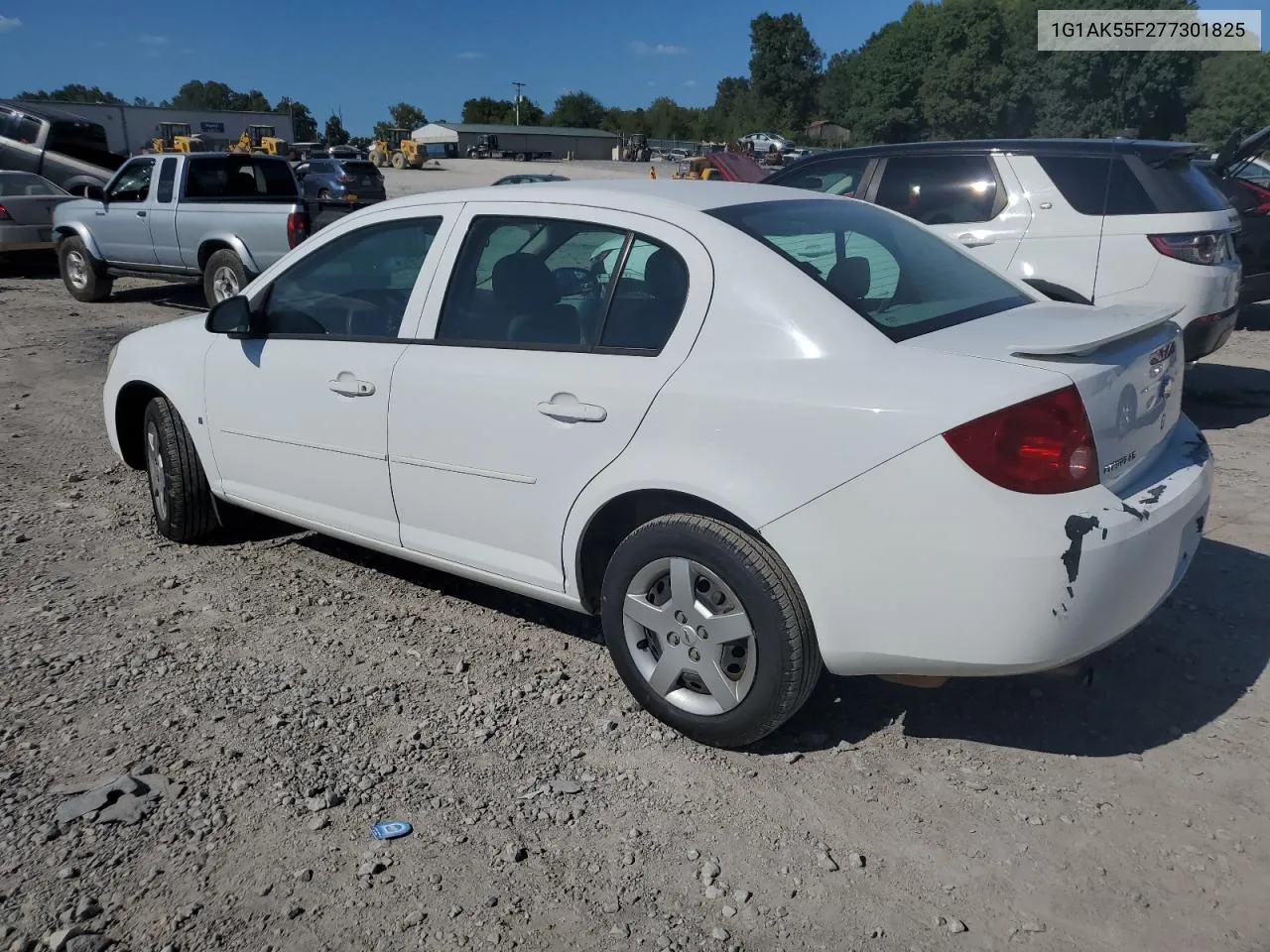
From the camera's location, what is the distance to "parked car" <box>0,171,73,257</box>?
1505 cm

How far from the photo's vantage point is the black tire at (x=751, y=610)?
298 cm

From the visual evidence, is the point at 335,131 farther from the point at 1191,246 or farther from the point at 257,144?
the point at 1191,246

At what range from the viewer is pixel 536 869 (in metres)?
2.78

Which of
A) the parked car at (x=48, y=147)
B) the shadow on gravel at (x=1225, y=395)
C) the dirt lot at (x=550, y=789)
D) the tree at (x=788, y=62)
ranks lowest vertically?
the shadow on gravel at (x=1225, y=395)

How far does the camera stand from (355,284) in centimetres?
432

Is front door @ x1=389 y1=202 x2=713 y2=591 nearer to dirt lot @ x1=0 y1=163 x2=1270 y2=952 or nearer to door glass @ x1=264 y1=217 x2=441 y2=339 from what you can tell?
door glass @ x1=264 y1=217 x2=441 y2=339

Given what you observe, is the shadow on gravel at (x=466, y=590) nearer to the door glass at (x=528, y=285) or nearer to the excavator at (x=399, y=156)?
the door glass at (x=528, y=285)

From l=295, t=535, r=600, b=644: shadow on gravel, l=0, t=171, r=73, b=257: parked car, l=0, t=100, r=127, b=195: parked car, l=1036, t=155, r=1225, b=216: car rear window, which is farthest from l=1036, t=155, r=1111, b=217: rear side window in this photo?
l=0, t=100, r=127, b=195: parked car

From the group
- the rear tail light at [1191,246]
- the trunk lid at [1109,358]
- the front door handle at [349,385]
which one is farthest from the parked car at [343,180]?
the trunk lid at [1109,358]

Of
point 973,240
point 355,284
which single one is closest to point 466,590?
point 355,284

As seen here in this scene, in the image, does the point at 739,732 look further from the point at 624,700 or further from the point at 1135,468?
the point at 1135,468

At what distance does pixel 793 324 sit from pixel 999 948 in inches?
65.7

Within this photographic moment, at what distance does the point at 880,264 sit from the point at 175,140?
176 ft

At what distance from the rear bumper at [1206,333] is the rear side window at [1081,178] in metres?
0.92
